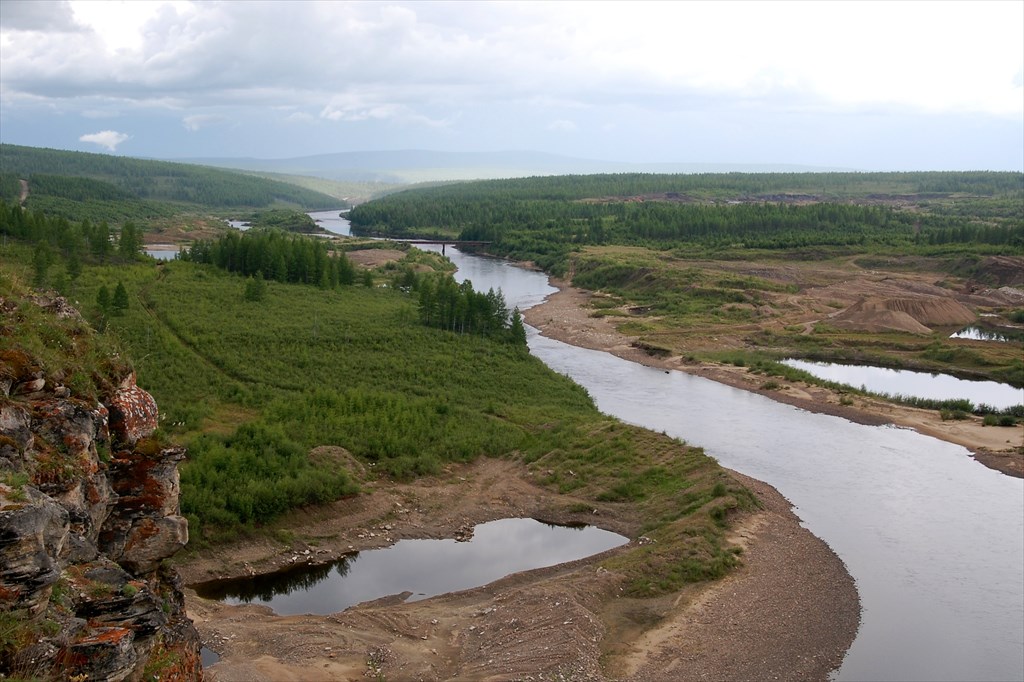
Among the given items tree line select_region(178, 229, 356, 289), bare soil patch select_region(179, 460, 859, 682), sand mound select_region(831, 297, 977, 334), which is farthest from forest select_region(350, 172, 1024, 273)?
bare soil patch select_region(179, 460, 859, 682)

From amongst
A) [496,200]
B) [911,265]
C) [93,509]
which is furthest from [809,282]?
[496,200]

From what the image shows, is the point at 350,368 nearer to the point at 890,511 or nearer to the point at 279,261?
the point at 890,511

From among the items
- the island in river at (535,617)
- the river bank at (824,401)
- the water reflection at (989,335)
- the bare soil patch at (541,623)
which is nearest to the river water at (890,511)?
the river bank at (824,401)

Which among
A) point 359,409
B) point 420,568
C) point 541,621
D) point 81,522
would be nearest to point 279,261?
point 359,409

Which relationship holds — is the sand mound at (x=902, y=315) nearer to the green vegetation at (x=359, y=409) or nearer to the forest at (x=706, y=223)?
the forest at (x=706, y=223)

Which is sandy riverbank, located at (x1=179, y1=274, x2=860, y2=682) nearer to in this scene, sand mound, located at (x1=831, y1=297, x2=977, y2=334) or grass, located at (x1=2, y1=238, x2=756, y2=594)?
grass, located at (x1=2, y1=238, x2=756, y2=594)

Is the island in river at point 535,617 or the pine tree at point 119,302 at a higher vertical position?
the pine tree at point 119,302
